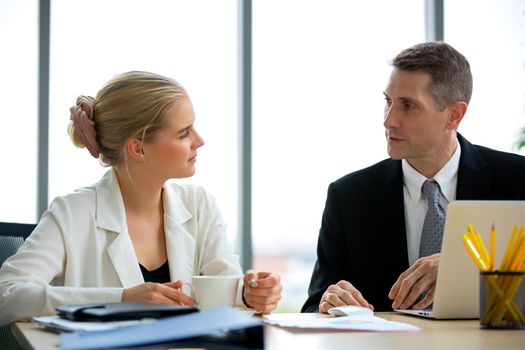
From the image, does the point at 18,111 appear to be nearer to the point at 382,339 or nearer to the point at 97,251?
the point at 97,251

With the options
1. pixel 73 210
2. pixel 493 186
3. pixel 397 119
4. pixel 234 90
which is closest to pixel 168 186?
pixel 73 210

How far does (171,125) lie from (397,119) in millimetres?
819

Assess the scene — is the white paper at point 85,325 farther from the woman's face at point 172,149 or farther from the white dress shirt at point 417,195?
the white dress shirt at point 417,195

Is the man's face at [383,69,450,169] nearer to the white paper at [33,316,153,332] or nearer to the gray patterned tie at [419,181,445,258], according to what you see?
the gray patterned tie at [419,181,445,258]

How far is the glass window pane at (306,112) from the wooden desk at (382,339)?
8.68ft

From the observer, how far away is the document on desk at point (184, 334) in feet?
3.54

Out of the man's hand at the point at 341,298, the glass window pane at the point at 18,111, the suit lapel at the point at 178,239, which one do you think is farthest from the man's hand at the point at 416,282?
the glass window pane at the point at 18,111

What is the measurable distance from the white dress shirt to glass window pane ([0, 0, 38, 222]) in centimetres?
214

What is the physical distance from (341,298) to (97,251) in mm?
705

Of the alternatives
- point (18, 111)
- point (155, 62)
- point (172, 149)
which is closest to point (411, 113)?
point (172, 149)

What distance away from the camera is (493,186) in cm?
245

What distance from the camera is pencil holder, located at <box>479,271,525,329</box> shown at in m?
1.50

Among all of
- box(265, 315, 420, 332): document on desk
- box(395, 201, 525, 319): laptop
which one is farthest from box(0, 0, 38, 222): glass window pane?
box(395, 201, 525, 319): laptop

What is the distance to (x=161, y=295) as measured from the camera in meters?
1.69
